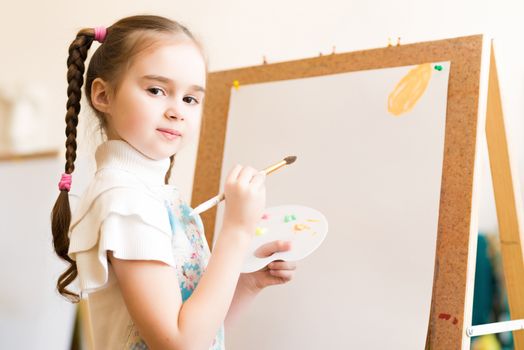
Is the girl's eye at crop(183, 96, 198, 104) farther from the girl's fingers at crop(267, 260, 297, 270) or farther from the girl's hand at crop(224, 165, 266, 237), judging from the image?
the girl's fingers at crop(267, 260, 297, 270)

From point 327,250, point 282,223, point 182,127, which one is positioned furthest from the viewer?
point 327,250

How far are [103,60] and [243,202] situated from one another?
297 millimetres

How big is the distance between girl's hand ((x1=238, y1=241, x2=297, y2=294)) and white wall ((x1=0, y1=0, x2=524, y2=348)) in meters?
0.82

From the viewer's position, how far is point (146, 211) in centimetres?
70

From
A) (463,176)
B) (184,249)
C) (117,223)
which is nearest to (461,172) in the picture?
(463,176)

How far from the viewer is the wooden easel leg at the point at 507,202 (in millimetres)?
1107

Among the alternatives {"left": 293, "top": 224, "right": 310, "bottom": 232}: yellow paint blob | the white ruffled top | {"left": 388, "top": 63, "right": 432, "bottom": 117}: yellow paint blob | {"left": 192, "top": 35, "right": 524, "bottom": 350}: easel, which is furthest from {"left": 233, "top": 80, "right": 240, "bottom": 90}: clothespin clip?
the white ruffled top

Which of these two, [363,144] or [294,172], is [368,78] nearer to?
[363,144]

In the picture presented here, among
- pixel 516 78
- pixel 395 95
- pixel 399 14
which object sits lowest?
pixel 395 95

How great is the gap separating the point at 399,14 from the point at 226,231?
136 centimetres

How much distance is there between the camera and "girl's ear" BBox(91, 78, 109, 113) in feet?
2.63

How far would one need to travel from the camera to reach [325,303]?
Result: 3.51 ft

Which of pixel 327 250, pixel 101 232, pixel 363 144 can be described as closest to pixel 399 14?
pixel 363 144

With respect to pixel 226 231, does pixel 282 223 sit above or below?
above
